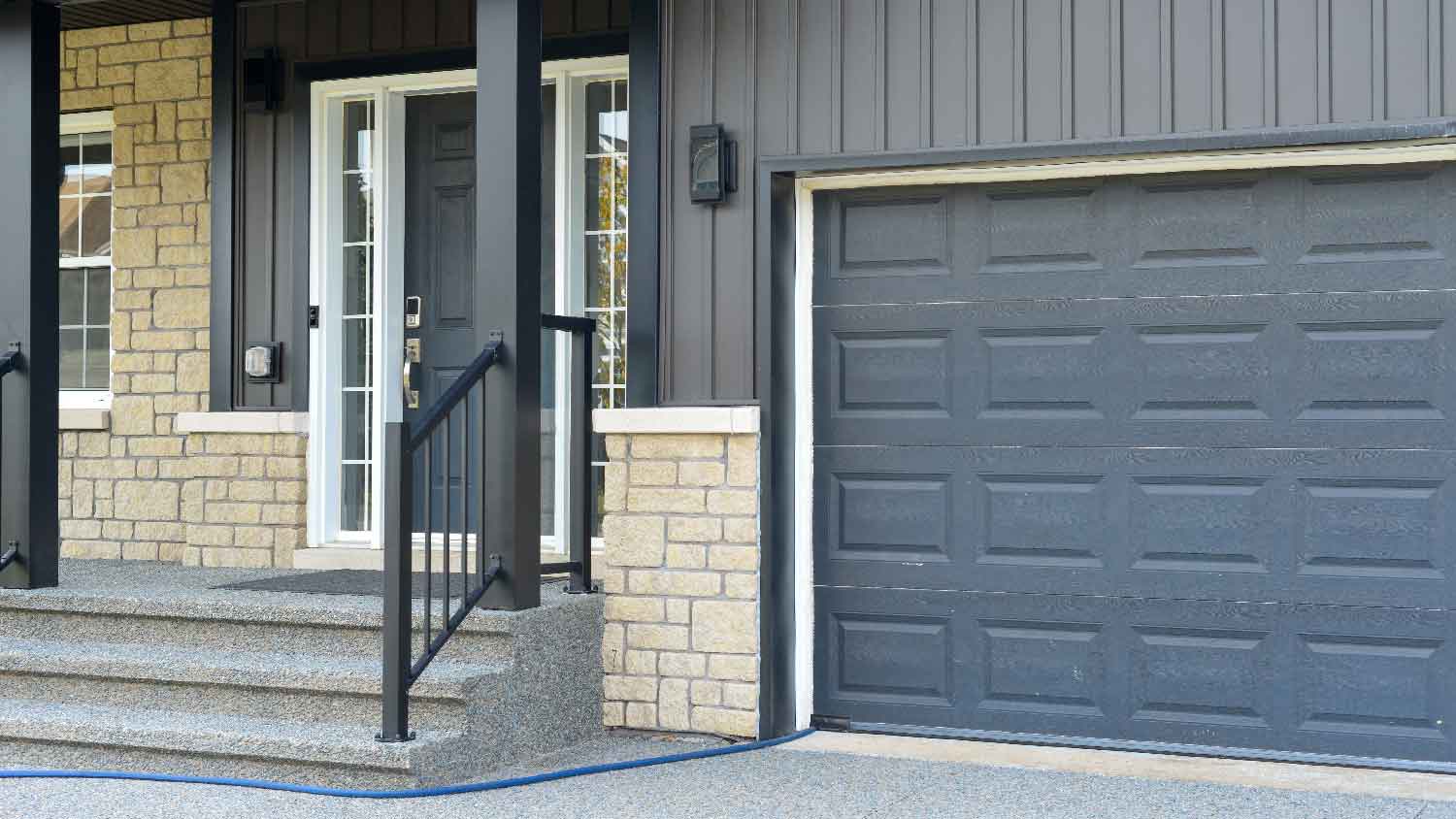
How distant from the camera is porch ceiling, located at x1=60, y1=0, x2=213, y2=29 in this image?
21.8ft

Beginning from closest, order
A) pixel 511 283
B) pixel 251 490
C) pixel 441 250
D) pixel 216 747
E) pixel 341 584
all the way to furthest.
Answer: pixel 216 747, pixel 511 283, pixel 341 584, pixel 441 250, pixel 251 490

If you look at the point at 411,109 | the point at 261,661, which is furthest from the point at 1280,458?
the point at 411,109

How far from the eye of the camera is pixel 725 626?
5301 mm

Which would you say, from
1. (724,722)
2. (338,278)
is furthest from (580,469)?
(338,278)

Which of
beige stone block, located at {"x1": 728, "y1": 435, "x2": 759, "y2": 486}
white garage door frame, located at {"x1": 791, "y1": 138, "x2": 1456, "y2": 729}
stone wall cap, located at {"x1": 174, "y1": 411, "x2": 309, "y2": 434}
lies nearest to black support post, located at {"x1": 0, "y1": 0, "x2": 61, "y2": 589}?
stone wall cap, located at {"x1": 174, "y1": 411, "x2": 309, "y2": 434}

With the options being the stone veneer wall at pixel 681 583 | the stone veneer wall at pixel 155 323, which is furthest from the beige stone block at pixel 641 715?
the stone veneer wall at pixel 155 323

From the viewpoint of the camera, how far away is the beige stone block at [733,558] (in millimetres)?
5273

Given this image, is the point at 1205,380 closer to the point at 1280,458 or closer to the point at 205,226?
the point at 1280,458

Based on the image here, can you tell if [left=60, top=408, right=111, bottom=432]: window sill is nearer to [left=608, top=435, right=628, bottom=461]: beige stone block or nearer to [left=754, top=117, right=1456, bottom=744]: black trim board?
[left=608, top=435, right=628, bottom=461]: beige stone block

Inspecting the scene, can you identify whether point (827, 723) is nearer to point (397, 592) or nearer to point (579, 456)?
point (579, 456)

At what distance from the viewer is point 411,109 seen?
6574 millimetres

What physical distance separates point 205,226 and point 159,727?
272 centimetres

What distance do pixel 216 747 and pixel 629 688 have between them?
4.48ft

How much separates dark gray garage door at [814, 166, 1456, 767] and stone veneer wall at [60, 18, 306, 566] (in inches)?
113
